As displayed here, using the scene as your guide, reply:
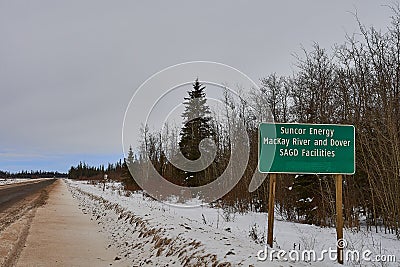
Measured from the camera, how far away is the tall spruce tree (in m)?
28.4

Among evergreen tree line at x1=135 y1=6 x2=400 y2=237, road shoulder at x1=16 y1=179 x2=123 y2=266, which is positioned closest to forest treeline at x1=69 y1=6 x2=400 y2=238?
evergreen tree line at x1=135 y1=6 x2=400 y2=237

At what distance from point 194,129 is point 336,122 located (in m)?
15.1

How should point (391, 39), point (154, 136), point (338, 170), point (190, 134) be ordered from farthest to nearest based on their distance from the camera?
1. point (154, 136)
2. point (190, 134)
3. point (391, 39)
4. point (338, 170)

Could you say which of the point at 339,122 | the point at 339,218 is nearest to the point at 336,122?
the point at 339,122

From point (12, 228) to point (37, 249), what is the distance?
3.86m

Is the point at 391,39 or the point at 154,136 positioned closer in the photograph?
the point at 391,39

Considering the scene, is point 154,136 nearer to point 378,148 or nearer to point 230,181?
point 230,181

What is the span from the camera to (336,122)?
15.9 m

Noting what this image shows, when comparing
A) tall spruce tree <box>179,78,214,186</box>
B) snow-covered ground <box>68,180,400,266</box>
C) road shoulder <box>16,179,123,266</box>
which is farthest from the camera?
tall spruce tree <box>179,78,214,186</box>

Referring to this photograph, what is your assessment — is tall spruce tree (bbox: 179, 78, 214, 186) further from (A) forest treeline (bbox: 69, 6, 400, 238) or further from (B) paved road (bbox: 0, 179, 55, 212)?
(B) paved road (bbox: 0, 179, 55, 212)

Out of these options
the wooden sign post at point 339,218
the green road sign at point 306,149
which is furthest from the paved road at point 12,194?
the wooden sign post at point 339,218

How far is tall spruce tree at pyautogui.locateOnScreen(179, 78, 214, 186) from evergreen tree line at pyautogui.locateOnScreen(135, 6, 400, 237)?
4.0 inches

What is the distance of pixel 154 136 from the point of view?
142 ft

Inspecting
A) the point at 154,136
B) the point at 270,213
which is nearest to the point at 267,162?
the point at 270,213
